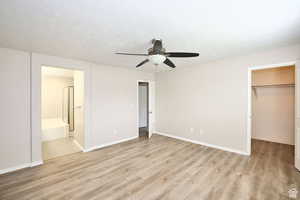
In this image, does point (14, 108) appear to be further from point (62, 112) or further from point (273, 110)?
point (273, 110)

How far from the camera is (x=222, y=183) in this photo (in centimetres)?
210

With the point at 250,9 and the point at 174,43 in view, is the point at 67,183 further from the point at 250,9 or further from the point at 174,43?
the point at 250,9

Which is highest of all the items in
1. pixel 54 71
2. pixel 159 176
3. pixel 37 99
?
pixel 54 71

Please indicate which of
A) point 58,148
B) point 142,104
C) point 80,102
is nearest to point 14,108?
point 80,102

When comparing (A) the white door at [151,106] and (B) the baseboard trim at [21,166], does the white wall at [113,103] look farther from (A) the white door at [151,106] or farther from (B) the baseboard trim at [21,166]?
(B) the baseboard trim at [21,166]

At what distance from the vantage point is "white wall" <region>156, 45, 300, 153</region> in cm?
308

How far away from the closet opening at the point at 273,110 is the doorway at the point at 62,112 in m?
4.66

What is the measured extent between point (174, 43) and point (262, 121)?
12.7ft

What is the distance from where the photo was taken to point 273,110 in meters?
3.89

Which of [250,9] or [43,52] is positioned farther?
[43,52]

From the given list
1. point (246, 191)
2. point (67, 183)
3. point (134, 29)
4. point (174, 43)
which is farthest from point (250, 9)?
point (67, 183)

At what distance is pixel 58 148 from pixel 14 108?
1565mm

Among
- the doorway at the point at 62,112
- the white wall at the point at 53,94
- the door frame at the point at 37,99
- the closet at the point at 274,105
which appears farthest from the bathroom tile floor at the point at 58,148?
the closet at the point at 274,105

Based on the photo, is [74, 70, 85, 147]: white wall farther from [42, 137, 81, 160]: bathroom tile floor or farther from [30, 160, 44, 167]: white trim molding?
[30, 160, 44, 167]: white trim molding
